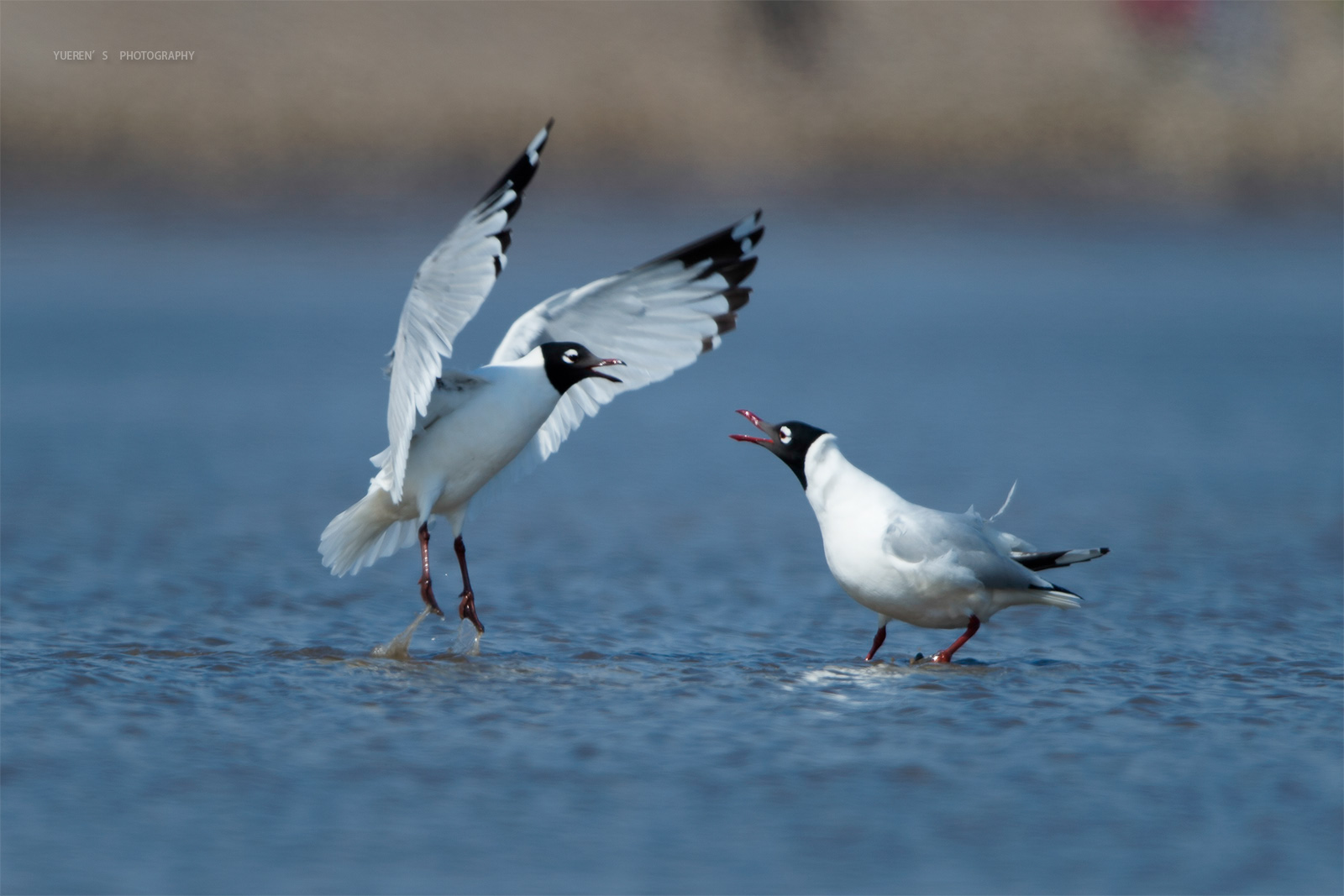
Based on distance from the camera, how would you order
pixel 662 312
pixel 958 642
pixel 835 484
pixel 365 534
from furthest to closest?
pixel 662 312 → pixel 365 534 → pixel 835 484 → pixel 958 642

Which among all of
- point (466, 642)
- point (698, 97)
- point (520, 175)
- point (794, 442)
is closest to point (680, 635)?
point (466, 642)

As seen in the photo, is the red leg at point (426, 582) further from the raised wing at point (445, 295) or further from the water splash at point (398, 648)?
the raised wing at point (445, 295)

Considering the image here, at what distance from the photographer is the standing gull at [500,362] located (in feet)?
22.4

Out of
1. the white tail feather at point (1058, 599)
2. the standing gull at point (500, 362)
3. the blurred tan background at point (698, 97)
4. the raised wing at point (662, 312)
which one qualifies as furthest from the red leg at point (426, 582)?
the blurred tan background at point (698, 97)

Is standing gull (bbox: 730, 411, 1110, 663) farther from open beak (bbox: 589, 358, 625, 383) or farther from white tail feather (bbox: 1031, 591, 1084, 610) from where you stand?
open beak (bbox: 589, 358, 625, 383)

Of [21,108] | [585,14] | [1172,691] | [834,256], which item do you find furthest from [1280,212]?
[1172,691]

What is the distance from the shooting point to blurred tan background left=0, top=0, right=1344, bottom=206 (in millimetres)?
23094

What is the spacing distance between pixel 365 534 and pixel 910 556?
97.8 inches

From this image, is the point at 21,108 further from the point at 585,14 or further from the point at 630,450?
the point at 630,450

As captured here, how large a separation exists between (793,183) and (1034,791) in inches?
754

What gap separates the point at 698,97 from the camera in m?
24.4

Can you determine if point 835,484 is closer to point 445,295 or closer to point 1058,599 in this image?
point 1058,599

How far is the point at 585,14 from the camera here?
82.8 ft

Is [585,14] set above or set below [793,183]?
above
